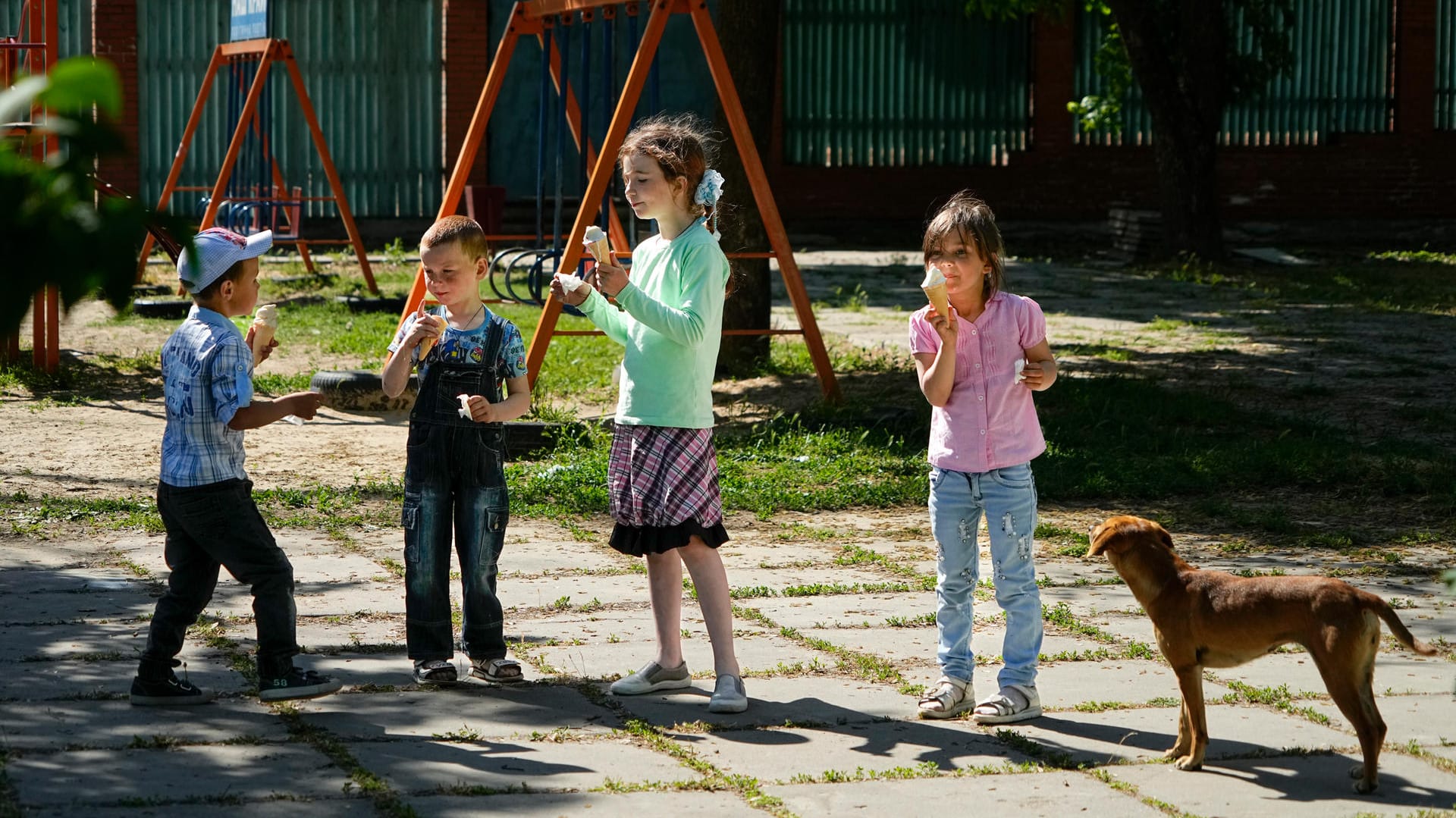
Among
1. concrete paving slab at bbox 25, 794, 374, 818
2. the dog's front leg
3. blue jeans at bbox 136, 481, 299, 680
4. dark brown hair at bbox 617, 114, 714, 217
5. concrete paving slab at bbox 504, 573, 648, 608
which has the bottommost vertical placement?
concrete paving slab at bbox 25, 794, 374, 818

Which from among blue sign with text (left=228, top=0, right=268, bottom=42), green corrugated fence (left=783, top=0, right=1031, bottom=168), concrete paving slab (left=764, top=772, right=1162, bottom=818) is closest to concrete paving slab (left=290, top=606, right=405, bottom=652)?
concrete paving slab (left=764, top=772, right=1162, bottom=818)

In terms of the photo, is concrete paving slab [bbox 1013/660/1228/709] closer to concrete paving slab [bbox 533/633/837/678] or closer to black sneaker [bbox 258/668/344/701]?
concrete paving slab [bbox 533/633/837/678]

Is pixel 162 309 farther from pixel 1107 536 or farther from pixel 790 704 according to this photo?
pixel 1107 536

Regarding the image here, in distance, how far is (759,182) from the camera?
8.73 meters

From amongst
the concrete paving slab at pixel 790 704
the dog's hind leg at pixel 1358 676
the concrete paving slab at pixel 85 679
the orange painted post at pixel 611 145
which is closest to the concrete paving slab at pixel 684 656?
the concrete paving slab at pixel 790 704

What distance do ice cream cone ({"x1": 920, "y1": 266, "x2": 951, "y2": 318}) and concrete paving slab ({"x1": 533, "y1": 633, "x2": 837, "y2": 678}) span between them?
1.15 meters

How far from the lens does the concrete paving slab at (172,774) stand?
350 centimetres

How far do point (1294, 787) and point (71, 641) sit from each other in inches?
134

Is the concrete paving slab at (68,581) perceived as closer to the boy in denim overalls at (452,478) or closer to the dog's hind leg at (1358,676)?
the boy in denim overalls at (452,478)

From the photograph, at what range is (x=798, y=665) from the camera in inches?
186

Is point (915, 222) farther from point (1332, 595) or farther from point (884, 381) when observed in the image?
point (1332, 595)

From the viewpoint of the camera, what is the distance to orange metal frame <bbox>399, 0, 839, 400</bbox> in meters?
8.34

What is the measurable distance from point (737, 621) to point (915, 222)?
1697 centimetres

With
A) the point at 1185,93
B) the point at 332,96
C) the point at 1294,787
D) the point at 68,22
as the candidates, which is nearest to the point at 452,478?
the point at 1294,787
